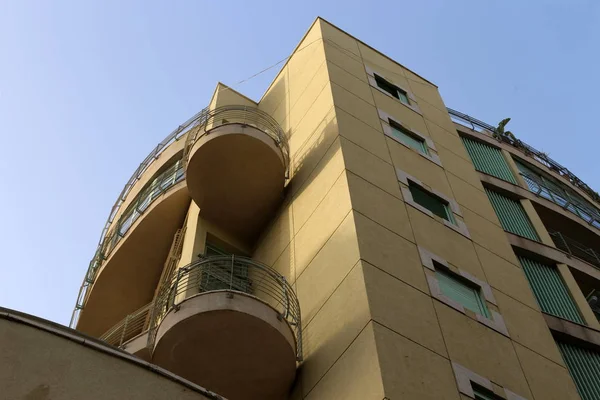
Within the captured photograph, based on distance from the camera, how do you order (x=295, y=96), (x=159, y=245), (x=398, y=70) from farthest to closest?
(x=398, y=70) → (x=295, y=96) → (x=159, y=245)

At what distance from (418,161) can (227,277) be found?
19.0 feet

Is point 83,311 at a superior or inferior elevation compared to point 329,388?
superior

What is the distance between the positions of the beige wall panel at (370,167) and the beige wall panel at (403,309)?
3310 millimetres

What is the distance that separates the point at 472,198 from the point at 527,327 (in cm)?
487

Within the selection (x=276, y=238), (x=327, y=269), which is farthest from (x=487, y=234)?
(x=327, y=269)

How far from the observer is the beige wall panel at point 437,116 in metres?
22.6

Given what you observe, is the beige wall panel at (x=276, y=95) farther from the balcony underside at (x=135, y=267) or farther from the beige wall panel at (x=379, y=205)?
the beige wall panel at (x=379, y=205)

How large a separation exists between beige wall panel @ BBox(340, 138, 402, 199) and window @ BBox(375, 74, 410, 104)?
5.69m

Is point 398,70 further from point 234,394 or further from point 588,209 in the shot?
point 234,394

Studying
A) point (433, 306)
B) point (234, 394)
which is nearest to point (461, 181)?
point (433, 306)

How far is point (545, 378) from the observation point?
13648 millimetres

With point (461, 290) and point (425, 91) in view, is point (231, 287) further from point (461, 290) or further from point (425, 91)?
point (425, 91)

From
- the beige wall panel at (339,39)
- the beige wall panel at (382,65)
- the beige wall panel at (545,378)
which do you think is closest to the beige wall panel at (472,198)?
the beige wall panel at (545,378)

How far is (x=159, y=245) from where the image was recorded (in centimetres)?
2036
